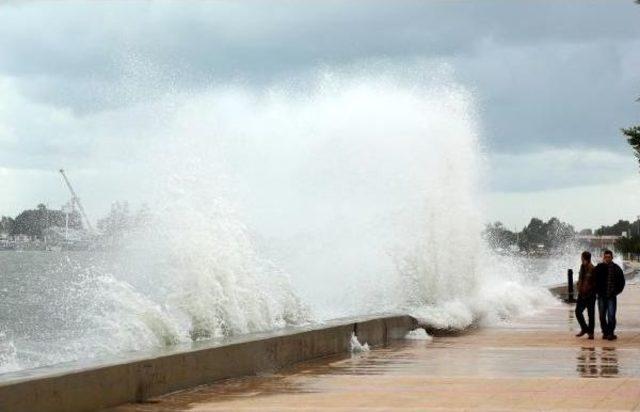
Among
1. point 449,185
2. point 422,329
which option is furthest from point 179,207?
point 449,185

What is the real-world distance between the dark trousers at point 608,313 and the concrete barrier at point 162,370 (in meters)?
5.17

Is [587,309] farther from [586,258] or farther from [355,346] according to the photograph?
[355,346]

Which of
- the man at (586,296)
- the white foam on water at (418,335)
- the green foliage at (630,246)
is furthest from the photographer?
the green foliage at (630,246)

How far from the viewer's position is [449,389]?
466 inches

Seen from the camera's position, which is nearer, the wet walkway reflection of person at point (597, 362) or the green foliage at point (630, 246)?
the wet walkway reflection of person at point (597, 362)

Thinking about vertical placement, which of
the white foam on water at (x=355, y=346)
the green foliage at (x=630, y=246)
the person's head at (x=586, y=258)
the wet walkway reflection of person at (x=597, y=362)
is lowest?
the wet walkway reflection of person at (x=597, y=362)

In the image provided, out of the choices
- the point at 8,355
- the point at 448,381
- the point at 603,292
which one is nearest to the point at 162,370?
the point at 448,381

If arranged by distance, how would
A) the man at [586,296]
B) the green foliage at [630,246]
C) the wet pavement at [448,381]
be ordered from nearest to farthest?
the wet pavement at [448,381] < the man at [586,296] < the green foliage at [630,246]

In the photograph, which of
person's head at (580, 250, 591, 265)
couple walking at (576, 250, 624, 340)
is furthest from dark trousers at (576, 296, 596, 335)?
person's head at (580, 250, 591, 265)

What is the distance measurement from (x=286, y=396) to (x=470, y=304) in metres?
13.4

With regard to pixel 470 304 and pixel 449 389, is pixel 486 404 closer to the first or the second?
pixel 449 389

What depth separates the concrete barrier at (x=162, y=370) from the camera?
364 inches

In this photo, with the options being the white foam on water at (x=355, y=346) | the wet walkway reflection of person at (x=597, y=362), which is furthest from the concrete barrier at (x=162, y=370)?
the wet walkway reflection of person at (x=597, y=362)

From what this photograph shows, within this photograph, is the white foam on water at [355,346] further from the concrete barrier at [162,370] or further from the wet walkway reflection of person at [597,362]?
the wet walkway reflection of person at [597,362]
